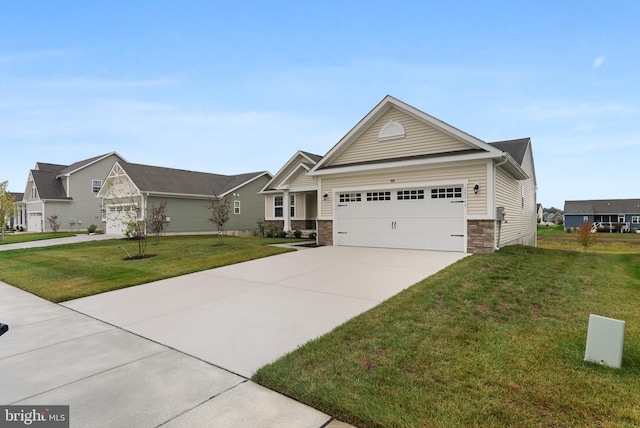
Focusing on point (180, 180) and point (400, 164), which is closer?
point (400, 164)

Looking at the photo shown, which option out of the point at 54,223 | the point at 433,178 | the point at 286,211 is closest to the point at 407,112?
the point at 433,178

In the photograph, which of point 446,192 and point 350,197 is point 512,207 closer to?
point 446,192

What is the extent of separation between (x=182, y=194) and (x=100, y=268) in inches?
557

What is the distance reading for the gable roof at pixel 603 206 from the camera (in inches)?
1905

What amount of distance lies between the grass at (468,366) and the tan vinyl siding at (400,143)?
22.8ft

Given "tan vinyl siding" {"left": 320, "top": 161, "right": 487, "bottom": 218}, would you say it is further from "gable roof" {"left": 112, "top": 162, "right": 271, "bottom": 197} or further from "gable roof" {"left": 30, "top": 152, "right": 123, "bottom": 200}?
"gable roof" {"left": 30, "top": 152, "right": 123, "bottom": 200}

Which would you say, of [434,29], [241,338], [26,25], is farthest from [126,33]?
[241,338]

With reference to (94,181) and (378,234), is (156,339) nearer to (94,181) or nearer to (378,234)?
(378,234)

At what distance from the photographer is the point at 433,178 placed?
37.0 feet

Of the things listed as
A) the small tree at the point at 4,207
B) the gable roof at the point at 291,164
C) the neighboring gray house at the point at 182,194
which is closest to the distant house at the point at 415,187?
the gable roof at the point at 291,164

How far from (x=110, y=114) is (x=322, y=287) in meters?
18.7

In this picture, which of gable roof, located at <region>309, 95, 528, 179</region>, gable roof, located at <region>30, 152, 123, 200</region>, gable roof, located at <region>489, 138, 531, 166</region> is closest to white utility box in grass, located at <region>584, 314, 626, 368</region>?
gable roof, located at <region>309, 95, 528, 179</region>

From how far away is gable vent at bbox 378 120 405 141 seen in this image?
12.4 meters

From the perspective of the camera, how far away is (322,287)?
6789 millimetres
